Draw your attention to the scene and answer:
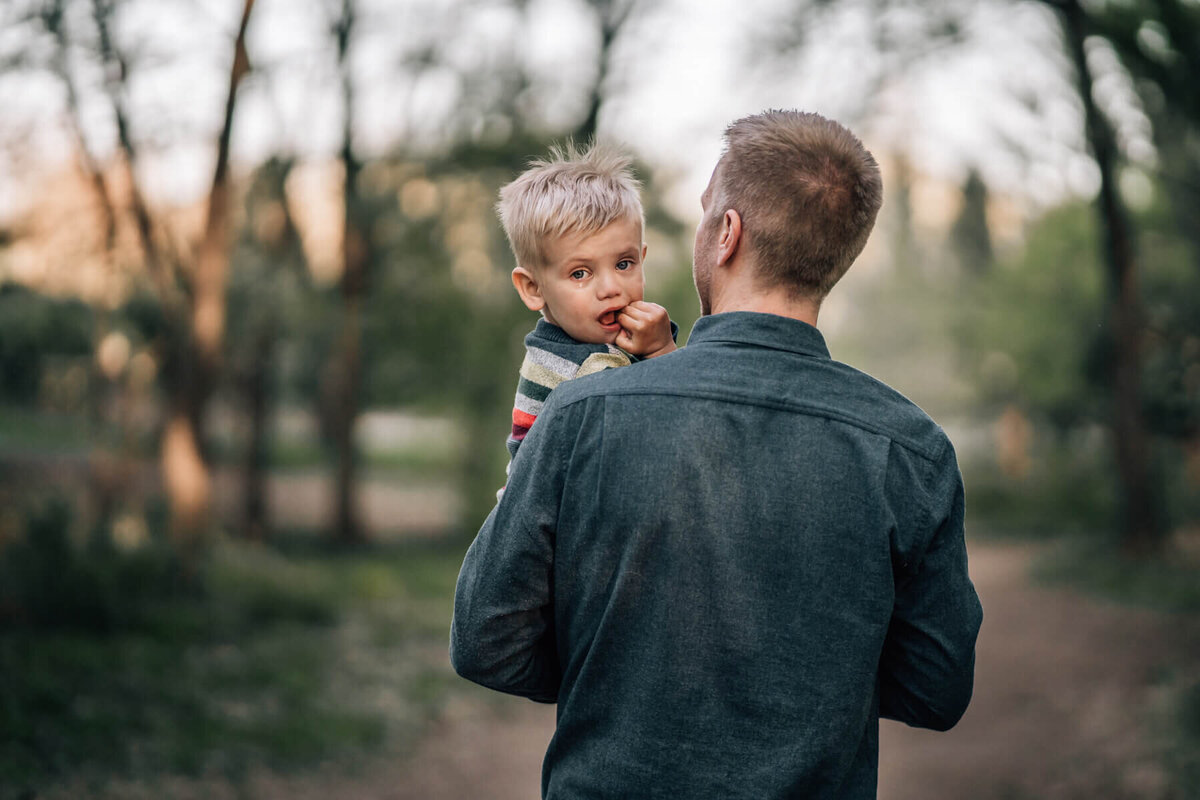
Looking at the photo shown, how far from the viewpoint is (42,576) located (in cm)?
793

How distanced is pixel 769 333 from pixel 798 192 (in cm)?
23

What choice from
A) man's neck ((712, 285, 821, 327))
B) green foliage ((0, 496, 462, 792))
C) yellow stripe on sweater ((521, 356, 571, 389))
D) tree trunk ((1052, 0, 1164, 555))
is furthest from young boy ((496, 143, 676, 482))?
tree trunk ((1052, 0, 1164, 555))

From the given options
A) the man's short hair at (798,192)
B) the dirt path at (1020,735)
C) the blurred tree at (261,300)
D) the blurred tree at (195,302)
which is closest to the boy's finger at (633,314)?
the man's short hair at (798,192)

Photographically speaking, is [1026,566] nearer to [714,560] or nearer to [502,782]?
[502,782]

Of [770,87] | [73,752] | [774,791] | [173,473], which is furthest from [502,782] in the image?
[770,87]

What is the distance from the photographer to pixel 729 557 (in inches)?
65.3

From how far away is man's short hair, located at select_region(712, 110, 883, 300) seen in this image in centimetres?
169

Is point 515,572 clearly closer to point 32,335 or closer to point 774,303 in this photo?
point 774,303

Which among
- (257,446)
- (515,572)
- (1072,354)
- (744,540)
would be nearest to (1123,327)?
(1072,354)

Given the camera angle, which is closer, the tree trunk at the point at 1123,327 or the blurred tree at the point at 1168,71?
the blurred tree at the point at 1168,71

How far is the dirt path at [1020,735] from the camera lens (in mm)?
6508

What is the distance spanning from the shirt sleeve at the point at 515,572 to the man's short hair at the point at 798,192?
438 millimetres

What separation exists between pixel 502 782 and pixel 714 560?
5833 mm

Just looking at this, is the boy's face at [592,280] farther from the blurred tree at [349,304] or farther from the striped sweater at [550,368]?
the blurred tree at [349,304]
